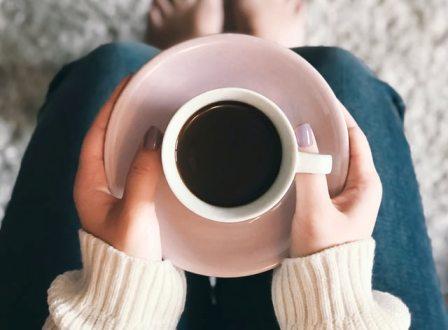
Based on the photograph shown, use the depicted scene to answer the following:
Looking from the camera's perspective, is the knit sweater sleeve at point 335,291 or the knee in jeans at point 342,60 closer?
the knit sweater sleeve at point 335,291

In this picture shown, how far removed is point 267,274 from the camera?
673 mm

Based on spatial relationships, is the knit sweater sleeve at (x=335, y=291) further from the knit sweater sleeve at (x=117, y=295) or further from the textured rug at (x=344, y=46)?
the textured rug at (x=344, y=46)

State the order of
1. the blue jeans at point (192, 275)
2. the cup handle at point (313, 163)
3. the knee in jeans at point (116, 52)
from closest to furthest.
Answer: the cup handle at point (313, 163)
the blue jeans at point (192, 275)
the knee in jeans at point (116, 52)

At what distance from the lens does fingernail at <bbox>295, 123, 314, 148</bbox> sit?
0.51m

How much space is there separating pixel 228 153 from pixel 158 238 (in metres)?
0.10

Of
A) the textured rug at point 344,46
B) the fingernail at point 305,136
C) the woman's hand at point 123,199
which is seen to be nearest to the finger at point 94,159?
the woman's hand at point 123,199

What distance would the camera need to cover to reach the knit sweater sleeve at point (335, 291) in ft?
1.70

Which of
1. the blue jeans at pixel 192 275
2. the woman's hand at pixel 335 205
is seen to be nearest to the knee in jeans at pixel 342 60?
the blue jeans at pixel 192 275

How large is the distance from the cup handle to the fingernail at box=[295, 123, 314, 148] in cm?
2

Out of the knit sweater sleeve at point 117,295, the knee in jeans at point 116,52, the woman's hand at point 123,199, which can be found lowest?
the knit sweater sleeve at point 117,295

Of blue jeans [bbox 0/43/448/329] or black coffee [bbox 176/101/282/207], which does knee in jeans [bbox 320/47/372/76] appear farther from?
black coffee [bbox 176/101/282/207]

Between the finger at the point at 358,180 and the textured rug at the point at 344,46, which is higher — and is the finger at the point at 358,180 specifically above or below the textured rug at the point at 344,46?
below

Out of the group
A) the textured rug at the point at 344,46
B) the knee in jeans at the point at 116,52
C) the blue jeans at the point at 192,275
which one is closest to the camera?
the blue jeans at the point at 192,275

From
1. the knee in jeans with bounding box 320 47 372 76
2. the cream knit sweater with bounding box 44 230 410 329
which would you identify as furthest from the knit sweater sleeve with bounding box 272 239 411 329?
the knee in jeans with bounding box 320 47 372 76
